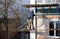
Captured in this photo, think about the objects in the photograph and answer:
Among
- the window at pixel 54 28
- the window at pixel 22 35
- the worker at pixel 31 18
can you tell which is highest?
the worker at pixel 31 18

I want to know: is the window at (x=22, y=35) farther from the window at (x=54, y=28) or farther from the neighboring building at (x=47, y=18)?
the window at (x=54, y=28)

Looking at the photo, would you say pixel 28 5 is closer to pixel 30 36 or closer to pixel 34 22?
pixel 34 22

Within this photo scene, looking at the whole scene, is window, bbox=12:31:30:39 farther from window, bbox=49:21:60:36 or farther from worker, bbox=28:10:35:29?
window, bbox=49:21:60:36

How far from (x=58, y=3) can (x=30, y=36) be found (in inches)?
23.7

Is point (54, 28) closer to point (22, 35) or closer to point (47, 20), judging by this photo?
point (47, 20)

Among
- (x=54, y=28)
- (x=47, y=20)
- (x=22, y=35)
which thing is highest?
(x=47, y=20)

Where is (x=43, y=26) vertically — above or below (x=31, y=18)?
below

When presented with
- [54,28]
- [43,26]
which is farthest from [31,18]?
[54,28]

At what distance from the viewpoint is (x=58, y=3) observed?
2.53m

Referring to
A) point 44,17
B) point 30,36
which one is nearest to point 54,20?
point 44,17

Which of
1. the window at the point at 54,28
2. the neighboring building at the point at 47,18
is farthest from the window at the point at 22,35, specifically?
the window at the point at 54,28

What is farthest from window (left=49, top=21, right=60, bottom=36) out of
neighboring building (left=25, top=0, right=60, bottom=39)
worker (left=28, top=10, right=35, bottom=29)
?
worker (left=28, top=10, right=35, bottom=29)

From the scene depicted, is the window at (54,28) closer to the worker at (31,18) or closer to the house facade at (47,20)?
the house facade at (47,20)

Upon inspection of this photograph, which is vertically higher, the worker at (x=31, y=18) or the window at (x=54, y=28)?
the worker at (x=31, y=18)
